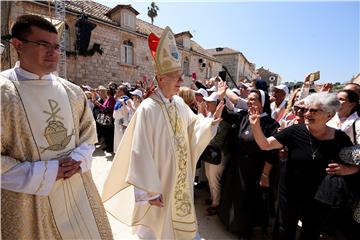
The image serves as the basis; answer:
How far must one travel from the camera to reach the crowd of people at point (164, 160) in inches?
64.7

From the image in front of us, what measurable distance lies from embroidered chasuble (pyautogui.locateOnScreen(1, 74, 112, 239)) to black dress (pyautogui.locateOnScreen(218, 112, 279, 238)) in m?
1.90

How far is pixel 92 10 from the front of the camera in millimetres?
15344

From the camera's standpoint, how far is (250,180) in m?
3.23

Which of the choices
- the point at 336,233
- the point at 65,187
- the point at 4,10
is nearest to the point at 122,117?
the point at 65,187

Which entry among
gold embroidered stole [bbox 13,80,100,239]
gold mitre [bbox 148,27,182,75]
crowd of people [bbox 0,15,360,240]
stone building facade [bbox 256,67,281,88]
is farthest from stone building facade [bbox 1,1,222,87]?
gold embroidered stole [bbox 13,80,100,239]

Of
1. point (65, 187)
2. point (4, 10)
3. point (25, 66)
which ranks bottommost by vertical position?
point (65, 187)

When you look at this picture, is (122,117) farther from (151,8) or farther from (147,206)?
(151,8)

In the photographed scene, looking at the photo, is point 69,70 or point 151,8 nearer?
point 69,70

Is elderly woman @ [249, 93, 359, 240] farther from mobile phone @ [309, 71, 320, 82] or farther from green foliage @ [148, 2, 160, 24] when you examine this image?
green foliage @ [148, 2, 160, 24]

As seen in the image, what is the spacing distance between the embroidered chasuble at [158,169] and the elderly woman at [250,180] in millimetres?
636

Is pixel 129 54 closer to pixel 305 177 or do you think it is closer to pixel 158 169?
pixel 158 169

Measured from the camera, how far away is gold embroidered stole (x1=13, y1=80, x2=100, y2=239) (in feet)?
5.54

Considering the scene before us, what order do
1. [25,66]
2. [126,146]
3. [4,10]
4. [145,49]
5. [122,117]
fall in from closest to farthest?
[25,66] → [126,146] → [122,117] → [4,10] → [145,49]

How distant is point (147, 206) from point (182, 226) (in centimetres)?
51
